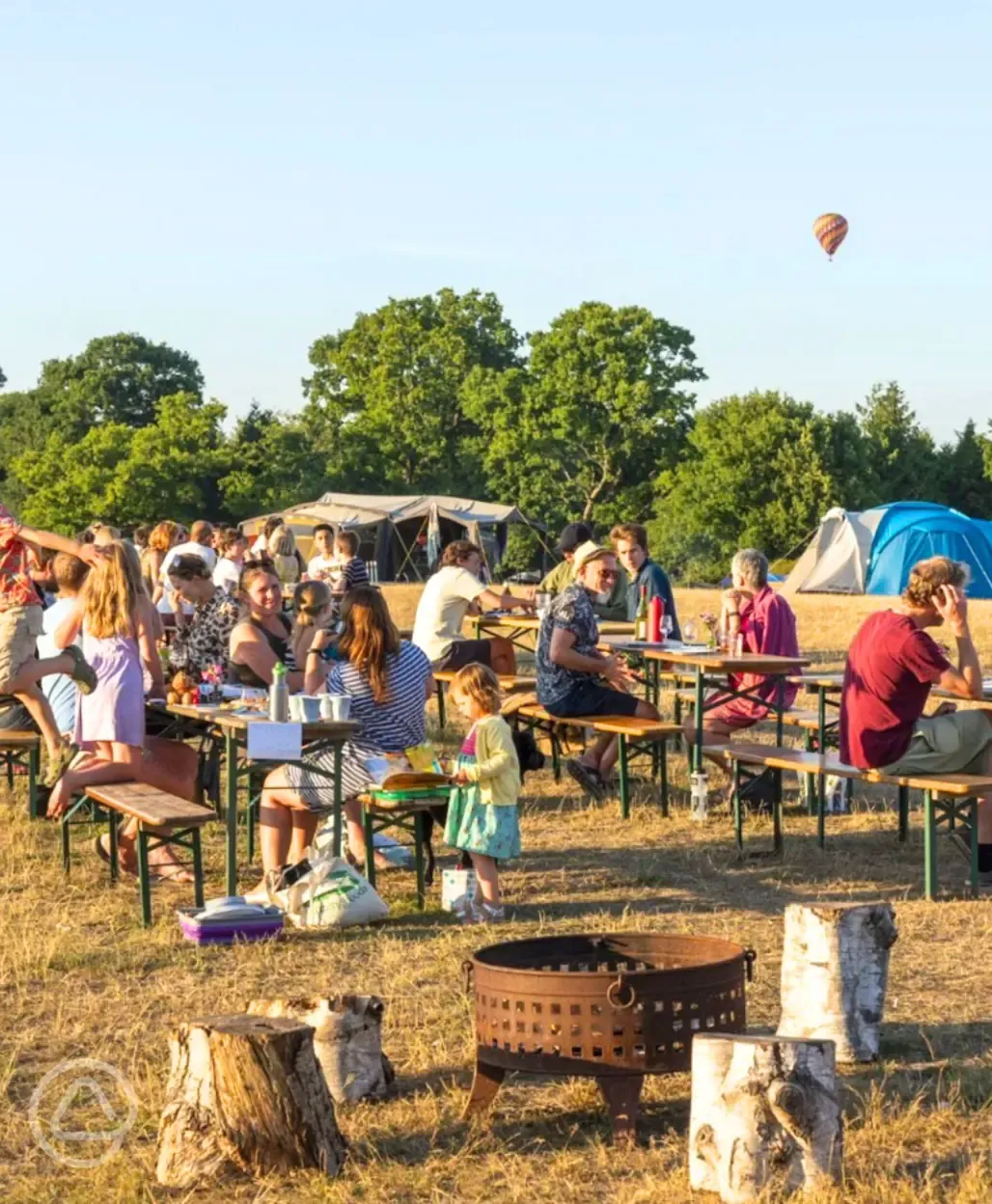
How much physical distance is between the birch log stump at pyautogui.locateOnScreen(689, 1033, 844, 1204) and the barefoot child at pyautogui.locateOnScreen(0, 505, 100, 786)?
5.47 m

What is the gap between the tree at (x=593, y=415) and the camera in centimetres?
6656

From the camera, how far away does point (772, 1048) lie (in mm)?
4473

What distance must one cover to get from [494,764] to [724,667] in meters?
2.32

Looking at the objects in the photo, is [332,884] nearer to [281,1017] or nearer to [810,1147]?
[281,1017]

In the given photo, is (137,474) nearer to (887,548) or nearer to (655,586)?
(887,548)

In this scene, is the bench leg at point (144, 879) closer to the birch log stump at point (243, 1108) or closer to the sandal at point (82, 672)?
the sandal at point (82, 672)

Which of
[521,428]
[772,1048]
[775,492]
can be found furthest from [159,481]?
[772,1048]

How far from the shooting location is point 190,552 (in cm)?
1527

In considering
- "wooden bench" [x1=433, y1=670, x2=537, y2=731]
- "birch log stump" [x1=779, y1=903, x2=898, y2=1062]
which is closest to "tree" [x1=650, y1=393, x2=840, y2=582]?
"wooden bench" [x1=433, y1=670, x2=537, y2=731]

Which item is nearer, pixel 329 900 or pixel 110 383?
pixel 329 900

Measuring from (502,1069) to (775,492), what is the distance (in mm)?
54747

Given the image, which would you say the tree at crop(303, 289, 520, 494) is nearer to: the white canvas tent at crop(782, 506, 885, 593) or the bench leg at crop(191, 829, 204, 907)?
the white canvas tent at crop(782, 506, 885, 593)

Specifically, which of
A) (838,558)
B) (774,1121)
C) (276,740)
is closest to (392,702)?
(276,740)

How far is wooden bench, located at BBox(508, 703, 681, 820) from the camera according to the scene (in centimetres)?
1015
